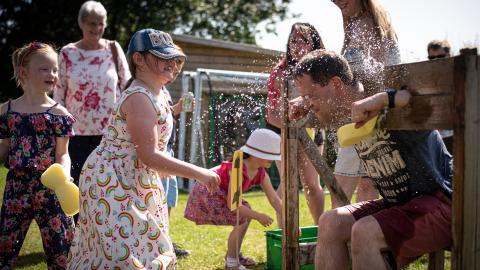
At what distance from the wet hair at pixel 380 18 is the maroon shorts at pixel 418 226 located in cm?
130

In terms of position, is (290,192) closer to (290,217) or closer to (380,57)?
(290,217)

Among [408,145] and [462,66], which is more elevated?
[462,66]

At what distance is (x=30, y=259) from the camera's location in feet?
15.8

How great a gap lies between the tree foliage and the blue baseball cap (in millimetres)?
16906

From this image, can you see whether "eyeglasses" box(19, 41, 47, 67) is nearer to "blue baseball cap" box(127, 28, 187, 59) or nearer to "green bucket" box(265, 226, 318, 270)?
"blue baseball cap" box(127, 28, 187, 59)

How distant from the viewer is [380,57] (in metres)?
3.45

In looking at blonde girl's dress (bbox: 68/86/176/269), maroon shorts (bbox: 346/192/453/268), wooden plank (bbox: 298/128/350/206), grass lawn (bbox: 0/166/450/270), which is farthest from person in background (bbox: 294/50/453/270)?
grass lawn (bbox: 0/166/450/270)

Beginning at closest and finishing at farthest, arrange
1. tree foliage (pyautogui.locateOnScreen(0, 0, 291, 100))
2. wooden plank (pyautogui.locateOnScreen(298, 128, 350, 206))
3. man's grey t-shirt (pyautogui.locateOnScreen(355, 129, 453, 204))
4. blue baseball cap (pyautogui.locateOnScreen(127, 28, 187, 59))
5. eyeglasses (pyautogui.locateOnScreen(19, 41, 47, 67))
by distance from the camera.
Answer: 1. man's grey t-shirt (pyautogui.locateOnScreen(355, 129, 453, 204))
2. blue baseball cap (pyautogui.locateOnScreen(127, 28, 187, 59))
3. wooden plank (pyautogui.locateOnScreen(298, 128, 350, 206))
4. eyeglasses (pyautogui.locateOnScreen(19, 41, 47, 67))
5. tree foliage (pyautogui.locateOnScreen(0, 0, 291, 100))

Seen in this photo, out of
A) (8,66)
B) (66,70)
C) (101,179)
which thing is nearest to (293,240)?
(101,179)

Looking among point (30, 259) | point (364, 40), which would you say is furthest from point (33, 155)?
point (364, 40)

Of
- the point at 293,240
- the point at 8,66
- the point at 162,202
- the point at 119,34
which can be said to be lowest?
the point at 293,240

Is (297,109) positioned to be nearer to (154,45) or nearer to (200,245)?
(154,45)

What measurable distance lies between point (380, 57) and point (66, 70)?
2.86 m

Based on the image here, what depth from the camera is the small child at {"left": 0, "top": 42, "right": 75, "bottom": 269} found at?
369 cm
